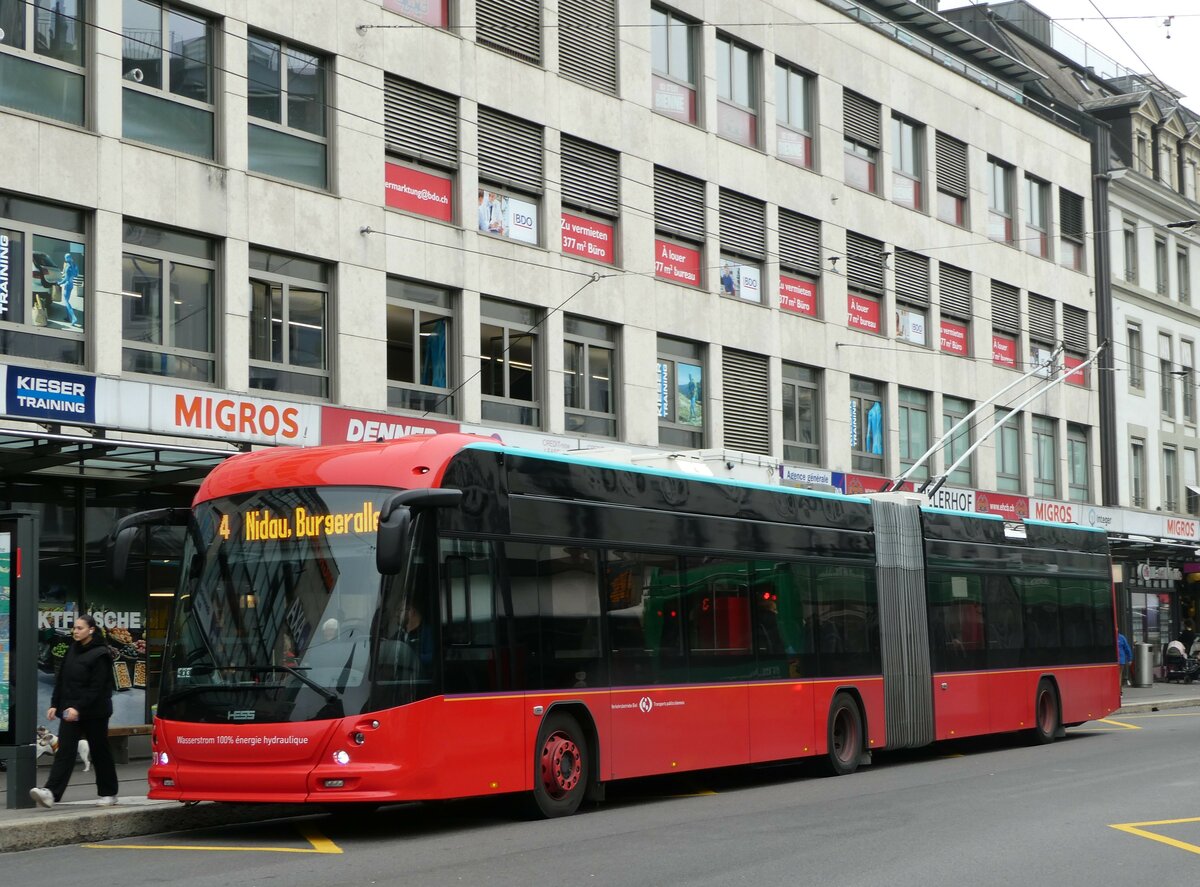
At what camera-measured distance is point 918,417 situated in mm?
36844

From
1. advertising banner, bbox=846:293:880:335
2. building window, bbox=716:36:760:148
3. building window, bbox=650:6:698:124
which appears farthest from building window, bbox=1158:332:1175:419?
building window, bbox=650:6:698:124

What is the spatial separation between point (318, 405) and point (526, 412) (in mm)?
4852

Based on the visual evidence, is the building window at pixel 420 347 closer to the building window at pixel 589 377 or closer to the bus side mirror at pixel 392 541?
the building window at pixel 589 377

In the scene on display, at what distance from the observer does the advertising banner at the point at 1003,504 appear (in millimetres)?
37678

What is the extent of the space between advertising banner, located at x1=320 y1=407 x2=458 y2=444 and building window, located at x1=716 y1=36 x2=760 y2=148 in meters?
10.0

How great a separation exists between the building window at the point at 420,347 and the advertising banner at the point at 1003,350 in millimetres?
18458

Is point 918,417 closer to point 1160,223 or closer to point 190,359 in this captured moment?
point 1160,223

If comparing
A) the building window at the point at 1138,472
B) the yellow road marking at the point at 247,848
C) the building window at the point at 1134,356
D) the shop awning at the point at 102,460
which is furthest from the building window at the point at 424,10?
the building window at the point at 1138,472

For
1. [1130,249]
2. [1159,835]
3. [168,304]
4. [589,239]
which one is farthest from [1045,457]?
[1159,835]

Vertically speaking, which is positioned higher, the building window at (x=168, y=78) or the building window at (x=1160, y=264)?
the building window at (x=1160, y=264)

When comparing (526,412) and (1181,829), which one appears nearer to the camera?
(1181,829)

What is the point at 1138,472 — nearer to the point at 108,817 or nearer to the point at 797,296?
the point at 797,296

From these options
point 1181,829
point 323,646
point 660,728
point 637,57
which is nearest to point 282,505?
point 323,646

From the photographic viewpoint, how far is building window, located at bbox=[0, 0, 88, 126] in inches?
749
